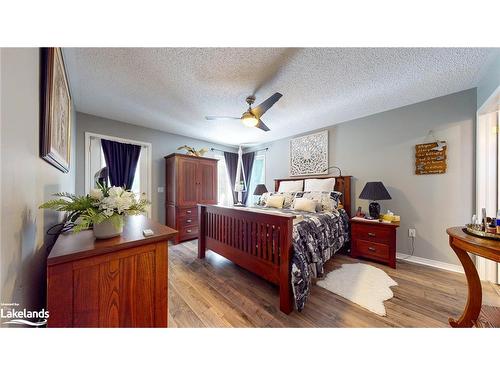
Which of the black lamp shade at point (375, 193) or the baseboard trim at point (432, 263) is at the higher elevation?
the black lamp shade at point (375, 193)

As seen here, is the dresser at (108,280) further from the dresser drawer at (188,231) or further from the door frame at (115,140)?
the door frame at (115,140)

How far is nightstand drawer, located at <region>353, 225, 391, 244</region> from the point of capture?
7.54 feet

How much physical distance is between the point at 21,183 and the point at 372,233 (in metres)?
3.22

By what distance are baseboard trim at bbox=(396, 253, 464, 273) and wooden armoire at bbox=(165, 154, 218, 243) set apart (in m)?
3.51

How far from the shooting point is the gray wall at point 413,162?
215 cm

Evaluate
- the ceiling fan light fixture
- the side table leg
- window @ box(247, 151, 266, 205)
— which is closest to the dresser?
the ceiling fan light fixture

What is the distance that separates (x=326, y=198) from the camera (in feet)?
9.08

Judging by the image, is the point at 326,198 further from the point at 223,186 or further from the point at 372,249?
the point at 223,186

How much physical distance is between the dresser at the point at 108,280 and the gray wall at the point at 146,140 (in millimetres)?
2633

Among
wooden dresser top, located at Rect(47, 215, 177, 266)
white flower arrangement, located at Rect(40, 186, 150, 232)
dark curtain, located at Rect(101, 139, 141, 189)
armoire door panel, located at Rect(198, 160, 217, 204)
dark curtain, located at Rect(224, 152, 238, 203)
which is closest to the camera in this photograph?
wooden dresser top, located at Rect(47, 215, 177, 266)

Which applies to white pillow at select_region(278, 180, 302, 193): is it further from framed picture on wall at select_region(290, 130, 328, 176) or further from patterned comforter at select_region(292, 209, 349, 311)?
patterned comforter at select_region(292, 209, 349, 311)

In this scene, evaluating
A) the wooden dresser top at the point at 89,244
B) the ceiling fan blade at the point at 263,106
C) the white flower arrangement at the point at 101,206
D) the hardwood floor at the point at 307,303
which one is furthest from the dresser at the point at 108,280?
the ceiling fan blade at the point at 263,106
